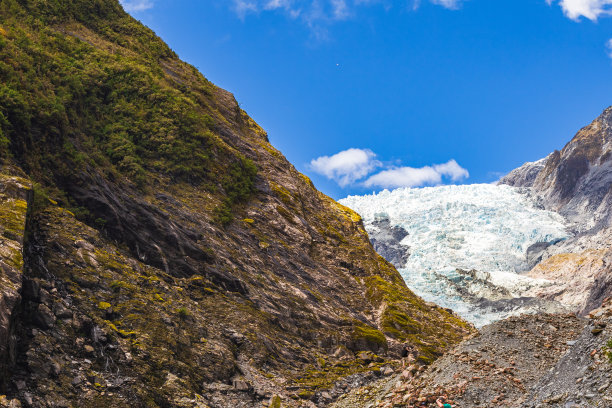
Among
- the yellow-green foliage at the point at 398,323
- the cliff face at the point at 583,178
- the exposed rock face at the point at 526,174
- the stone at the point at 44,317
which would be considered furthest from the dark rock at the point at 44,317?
the exposed rock face at the point at 526,174

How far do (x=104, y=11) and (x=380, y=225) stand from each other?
99244mm

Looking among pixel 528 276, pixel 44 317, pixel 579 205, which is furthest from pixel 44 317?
pixel 579 205

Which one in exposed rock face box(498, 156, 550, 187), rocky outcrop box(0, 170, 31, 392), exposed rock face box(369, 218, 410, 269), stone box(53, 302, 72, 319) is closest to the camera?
rocky outcrop box(0, 170, 31, 392)

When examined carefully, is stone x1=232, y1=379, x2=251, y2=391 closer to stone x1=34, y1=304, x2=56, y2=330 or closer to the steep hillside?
stone x1=34, y1=304, x2=56, y2=330

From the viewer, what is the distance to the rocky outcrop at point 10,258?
1117cm

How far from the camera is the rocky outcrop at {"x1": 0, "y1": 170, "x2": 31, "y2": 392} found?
11.2m

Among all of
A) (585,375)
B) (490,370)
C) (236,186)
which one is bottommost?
(585,375)

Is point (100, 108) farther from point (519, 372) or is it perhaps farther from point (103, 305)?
point (519, 372)

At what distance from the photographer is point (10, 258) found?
41.9 feet

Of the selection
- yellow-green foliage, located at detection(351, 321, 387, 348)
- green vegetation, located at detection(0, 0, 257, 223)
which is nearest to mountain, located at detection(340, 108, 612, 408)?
yellow-green foliage, located at detection(351, 321, 387, 348)

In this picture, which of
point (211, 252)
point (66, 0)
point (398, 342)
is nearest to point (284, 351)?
point (211, 252)

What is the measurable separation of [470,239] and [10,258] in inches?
4449

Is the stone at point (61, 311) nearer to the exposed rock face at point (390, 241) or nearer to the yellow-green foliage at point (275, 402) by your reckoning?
the yellow-green foliage at point (275, 402)

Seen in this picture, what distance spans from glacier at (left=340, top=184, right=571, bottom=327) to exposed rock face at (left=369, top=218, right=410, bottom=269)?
1.05 metres
